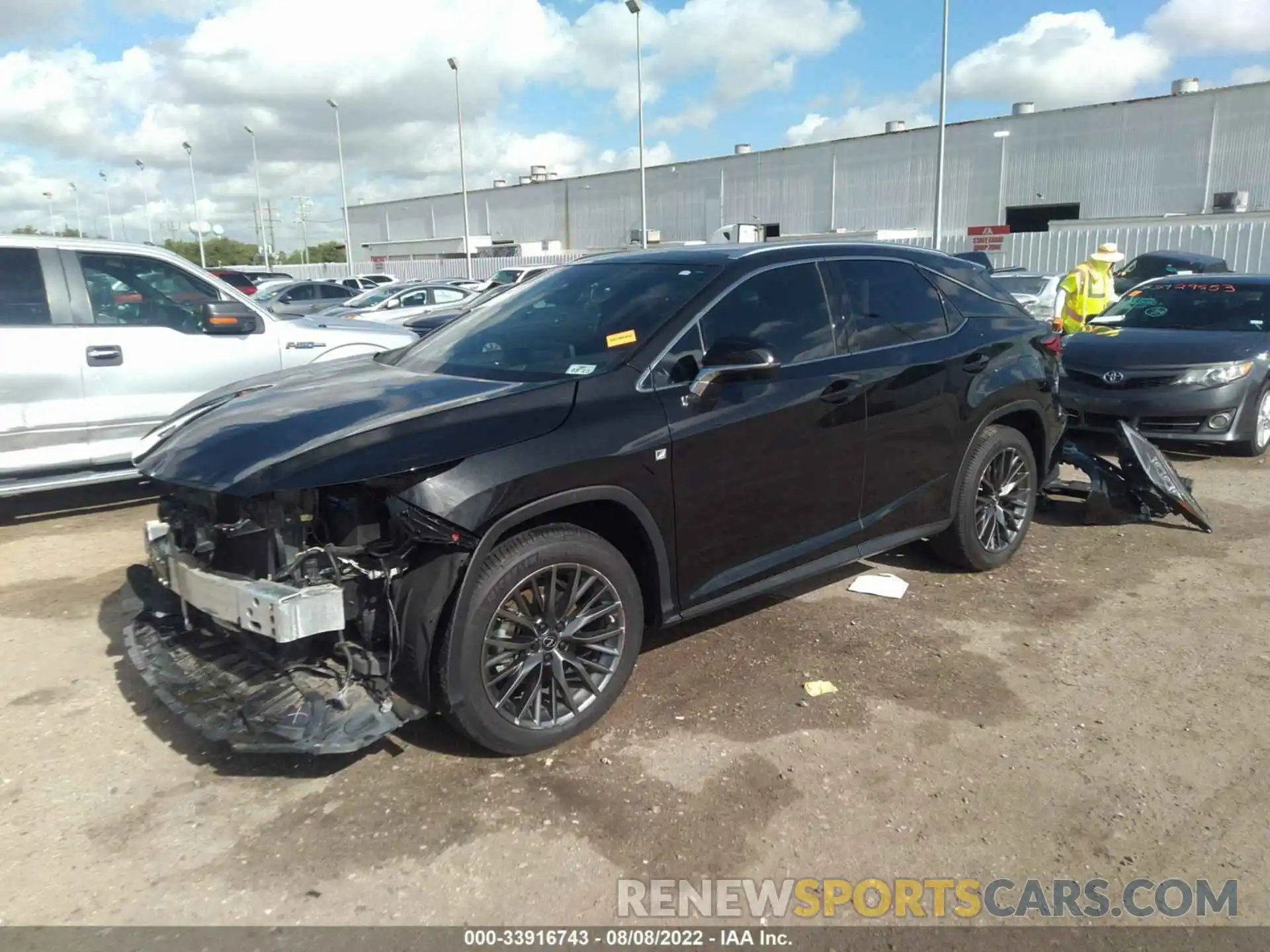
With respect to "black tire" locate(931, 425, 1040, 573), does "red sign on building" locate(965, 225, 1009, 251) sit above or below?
above

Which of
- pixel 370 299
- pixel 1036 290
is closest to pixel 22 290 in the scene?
pixel 1036 290

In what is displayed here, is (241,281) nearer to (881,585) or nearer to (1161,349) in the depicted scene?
(1161,349)

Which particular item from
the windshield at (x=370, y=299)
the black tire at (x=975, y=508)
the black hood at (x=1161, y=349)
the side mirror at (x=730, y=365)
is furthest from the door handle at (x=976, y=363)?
the windshield at (x=370, y=299)

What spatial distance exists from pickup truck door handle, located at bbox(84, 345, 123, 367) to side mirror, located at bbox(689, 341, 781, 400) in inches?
183

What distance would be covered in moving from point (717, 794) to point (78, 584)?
4.06 meters

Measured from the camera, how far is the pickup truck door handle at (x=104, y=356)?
20.8 ft

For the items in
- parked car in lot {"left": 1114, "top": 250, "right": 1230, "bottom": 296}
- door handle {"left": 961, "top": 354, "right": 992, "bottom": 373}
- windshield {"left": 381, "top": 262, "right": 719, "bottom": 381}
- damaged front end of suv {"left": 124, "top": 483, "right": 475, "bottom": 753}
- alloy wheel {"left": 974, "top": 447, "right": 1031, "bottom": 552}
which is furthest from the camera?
parked car in lot {"left": 1114, "top": 250, "right": 1230, "bottom": 296}

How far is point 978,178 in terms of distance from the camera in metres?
41.7

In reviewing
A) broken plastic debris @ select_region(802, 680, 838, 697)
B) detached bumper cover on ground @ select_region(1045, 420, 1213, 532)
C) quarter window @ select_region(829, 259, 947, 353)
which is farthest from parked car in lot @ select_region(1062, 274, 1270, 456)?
broken plastic debris @ select_region(802, 680, 838, 697)

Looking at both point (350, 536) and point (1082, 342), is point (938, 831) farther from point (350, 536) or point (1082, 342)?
point (1082, 342)

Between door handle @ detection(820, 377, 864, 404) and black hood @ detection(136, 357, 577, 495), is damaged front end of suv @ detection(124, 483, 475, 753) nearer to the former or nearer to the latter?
black hood @ detection(136, 357, 577, 495)

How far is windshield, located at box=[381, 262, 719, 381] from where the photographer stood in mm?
3832

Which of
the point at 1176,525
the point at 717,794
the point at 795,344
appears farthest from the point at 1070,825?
the point at 1176,525

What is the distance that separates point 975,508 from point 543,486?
2909mm
